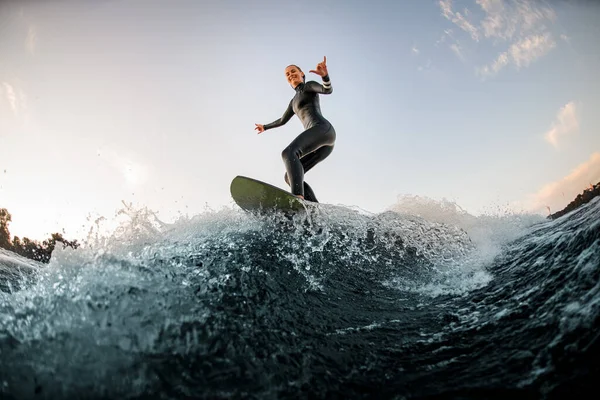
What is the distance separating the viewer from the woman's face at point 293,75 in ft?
20.7

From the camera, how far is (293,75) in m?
6.31

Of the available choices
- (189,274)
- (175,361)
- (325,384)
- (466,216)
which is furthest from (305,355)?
(466,216)

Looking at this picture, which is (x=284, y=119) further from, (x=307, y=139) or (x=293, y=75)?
(x=307, y=139)

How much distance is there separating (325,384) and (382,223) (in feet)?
14.7

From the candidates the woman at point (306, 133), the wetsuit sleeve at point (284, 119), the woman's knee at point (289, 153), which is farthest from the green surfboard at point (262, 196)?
the wetsuit sleeve at point (284, 119)

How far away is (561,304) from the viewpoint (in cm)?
208

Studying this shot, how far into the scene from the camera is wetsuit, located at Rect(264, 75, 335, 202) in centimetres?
533

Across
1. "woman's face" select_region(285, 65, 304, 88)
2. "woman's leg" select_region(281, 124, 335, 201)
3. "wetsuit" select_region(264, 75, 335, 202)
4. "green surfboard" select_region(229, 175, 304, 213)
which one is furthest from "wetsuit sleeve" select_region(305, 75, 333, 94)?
"green surfboard" select_region(229, 175, 304, 213)

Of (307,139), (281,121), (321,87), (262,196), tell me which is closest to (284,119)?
(281,121)

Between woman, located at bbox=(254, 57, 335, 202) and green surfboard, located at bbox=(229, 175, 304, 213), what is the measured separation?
238 millimetres

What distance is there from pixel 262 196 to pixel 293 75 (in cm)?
272

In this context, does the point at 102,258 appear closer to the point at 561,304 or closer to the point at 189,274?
the point at 189,274

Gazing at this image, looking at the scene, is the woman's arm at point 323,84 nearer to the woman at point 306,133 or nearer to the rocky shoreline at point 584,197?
the woman at point 306,133

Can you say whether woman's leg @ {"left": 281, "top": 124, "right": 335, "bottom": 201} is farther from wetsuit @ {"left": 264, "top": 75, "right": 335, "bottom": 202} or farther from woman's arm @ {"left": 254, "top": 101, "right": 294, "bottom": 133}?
woman's arm @ {"left": 254, "top": 101, "right": 294, "bottom": 133}
